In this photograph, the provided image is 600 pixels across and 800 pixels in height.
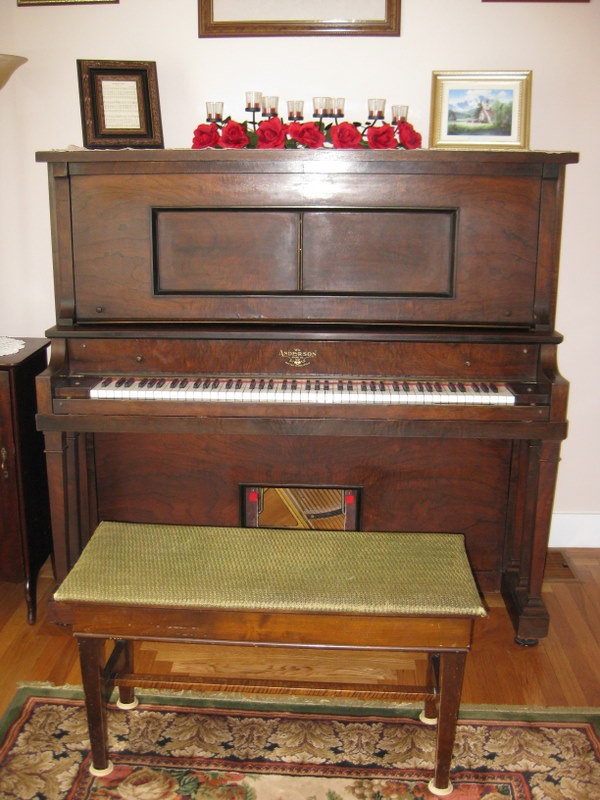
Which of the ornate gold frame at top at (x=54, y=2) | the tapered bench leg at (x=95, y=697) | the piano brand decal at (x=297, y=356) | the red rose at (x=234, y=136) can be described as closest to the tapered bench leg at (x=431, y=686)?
the tapered bench leg at (x=95, y=697)

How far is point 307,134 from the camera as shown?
242 centimetres

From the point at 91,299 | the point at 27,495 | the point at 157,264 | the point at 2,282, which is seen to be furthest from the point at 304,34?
the point at 27,495

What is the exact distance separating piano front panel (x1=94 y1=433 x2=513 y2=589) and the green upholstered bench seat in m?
0.61

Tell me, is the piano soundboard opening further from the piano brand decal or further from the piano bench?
the piano bench

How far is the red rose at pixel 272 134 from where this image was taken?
2443 millimetres

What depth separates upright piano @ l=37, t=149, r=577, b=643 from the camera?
7.72 ft

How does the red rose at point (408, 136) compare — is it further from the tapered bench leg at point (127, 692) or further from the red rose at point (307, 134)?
the tapered bench leg at point (127, 692)

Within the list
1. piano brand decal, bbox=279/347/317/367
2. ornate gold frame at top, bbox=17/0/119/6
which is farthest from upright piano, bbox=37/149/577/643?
ornate gold frame at top, bbox=17/0/119/6

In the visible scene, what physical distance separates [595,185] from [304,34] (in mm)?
1203

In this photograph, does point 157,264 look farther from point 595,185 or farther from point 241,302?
point 595,185

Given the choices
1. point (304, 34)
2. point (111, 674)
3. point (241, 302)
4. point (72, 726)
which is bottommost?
point (72, 726)

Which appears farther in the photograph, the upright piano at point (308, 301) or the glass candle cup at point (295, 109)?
the glass candle cup at point (295, 109)

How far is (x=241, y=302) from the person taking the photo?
8.21 feet

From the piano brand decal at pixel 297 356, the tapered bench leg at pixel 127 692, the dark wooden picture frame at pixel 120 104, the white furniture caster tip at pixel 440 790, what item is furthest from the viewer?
the dark wooden picture frame at pixel 120 104
